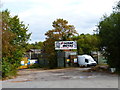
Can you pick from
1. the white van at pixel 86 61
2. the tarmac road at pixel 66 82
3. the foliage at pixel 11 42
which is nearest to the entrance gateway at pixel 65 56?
the white van at pixel 86 61

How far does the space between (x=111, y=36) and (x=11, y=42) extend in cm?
1133

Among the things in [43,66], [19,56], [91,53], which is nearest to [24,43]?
[19,56]

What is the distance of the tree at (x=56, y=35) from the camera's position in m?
38.8

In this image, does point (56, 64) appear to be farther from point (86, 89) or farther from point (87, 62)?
point (86, 89)

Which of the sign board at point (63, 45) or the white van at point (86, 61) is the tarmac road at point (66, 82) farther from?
the sign board at point (63, 45)

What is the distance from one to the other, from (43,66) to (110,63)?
68.2 feet

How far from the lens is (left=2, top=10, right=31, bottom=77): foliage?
18769mm

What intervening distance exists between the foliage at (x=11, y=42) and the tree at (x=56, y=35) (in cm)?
1138

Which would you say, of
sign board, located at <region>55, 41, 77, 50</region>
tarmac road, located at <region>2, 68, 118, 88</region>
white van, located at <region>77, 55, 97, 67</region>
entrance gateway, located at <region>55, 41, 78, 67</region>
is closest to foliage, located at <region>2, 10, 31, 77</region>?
tarmac road, located at <region>2, 68, 118, 88</region>

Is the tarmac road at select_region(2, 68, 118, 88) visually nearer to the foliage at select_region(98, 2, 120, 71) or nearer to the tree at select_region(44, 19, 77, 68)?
the foliage at select_region(98, 2, 120, 71)

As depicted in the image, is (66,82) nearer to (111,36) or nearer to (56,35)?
(111,36)

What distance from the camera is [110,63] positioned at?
22531 millimetres

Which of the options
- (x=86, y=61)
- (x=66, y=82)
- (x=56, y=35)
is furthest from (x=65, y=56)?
(x=66, y=82)

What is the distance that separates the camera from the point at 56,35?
136 ft
